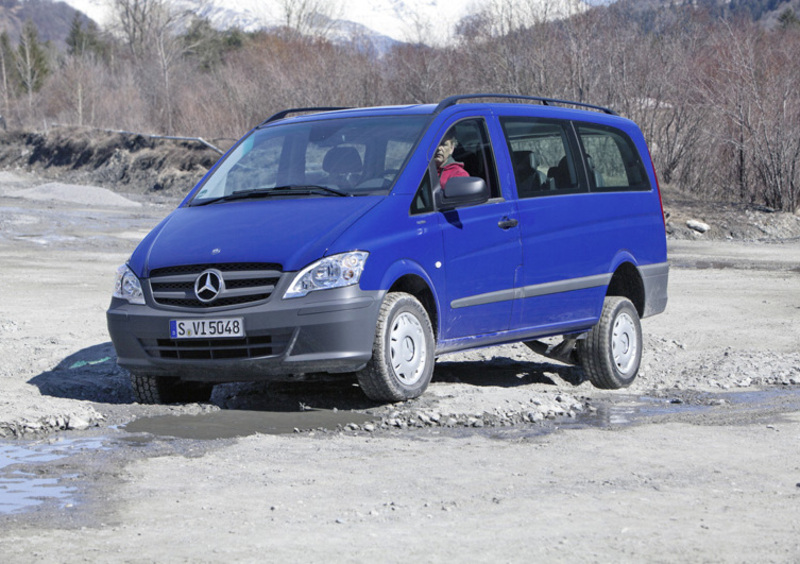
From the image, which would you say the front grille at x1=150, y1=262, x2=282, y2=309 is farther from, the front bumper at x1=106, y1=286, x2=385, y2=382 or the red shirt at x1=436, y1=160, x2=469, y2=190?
the red shirt at x1=436, y1=160, x2=469, y2=190

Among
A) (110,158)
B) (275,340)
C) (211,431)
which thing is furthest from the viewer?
(110,158)

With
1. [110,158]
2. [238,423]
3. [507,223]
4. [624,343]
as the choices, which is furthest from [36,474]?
[110,158]

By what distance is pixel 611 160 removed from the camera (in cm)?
953

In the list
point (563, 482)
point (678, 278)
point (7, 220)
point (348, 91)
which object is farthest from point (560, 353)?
point (348, 91)

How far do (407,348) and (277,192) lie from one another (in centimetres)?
136

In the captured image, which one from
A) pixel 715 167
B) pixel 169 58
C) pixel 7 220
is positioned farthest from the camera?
pixel 169 58

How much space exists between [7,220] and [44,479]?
2216cm

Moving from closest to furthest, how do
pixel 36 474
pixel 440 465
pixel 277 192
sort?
1. pixel 36 474
2. pixel 440 465
3. pixel 277 192

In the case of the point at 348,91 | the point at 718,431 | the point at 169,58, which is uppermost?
the point at 169,58

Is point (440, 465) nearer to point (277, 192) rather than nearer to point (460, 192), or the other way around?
point (460, 192)

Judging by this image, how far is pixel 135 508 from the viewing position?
5.04m

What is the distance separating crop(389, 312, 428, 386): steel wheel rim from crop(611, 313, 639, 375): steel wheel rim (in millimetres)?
2097

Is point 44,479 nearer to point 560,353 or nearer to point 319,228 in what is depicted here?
point 319,228

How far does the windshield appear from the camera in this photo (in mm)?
7746
